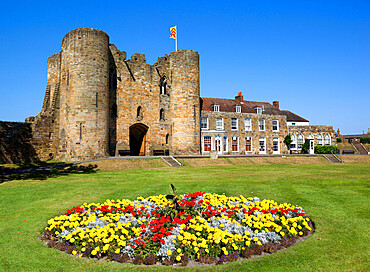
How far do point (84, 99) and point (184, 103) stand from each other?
13.0m

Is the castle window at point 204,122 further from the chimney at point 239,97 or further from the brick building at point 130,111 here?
the chimney at point 239,97

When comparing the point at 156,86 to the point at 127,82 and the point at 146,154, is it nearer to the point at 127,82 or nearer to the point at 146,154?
the point at 127,82

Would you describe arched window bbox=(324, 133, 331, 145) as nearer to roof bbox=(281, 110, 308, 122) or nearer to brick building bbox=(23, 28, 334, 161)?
roof bbox=(281, 110, 308, 122)

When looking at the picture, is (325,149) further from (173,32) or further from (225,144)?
(173,32)

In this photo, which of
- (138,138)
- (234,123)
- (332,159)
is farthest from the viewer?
(234,123)

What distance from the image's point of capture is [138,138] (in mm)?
37312

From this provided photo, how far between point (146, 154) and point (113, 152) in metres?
4.74

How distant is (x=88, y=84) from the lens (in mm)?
29203

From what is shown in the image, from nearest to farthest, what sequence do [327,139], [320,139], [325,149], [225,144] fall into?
[225,144] < [325,149] < [320,139] < [327,139]

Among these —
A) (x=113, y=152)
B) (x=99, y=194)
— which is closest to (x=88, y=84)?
(x=113, y=152)

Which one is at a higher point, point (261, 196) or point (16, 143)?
point (16, 143)

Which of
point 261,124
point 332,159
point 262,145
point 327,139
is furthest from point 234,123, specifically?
point 327,139

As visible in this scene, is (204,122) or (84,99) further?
(204,122)

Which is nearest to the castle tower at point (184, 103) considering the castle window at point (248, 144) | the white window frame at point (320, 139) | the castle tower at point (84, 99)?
the castle tower at point (84, 99)
